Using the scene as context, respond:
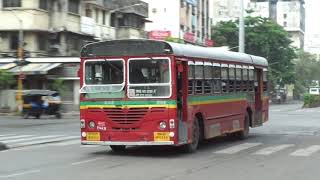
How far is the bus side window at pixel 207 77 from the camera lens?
1725 cm

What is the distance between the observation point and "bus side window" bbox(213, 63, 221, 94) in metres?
17.9

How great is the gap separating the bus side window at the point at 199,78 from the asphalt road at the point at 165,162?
5.25ft

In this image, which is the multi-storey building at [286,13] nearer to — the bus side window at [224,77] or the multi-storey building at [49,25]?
the multi-storey building at [49,25]

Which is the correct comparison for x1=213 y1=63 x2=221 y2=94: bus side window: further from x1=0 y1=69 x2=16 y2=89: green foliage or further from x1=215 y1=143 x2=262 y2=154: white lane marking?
x1=0 y1=69 x2=16 y2=89: green foliage

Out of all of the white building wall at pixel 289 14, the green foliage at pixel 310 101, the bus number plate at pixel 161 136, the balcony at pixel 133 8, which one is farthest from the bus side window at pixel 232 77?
the white building wall at pixel 289 14

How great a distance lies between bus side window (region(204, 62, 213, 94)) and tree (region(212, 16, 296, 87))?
70410 mm

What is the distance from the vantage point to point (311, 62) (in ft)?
423

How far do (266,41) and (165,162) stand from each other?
2952 inches

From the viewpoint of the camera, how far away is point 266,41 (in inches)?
3442

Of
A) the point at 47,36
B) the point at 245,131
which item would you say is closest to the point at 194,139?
the point at 245,131

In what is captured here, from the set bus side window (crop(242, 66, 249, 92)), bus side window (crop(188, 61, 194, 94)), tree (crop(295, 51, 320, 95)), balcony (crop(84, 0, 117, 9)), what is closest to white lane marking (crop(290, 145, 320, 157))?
bus side window (crop(188, 61, 194, 94))

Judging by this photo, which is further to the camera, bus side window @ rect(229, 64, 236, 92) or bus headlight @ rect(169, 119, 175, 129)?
bus side window @ rect(229, 64, 236, 92)

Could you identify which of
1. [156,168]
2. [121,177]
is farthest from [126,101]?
[121,177]

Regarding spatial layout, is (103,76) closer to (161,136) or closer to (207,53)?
(161,136)
